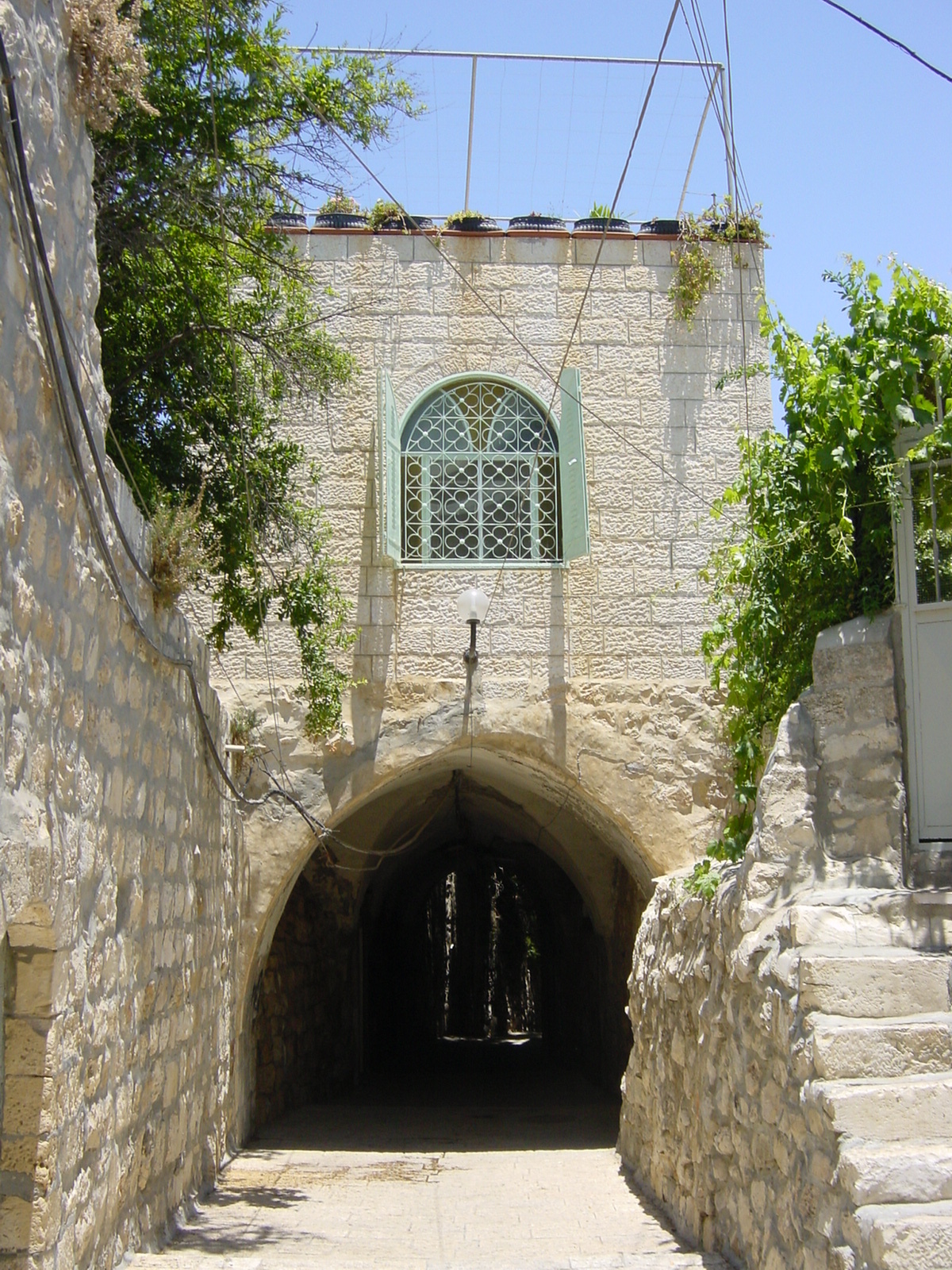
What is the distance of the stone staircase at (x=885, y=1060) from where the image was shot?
2.78 m

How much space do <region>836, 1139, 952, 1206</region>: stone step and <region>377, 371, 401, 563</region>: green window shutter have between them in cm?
539

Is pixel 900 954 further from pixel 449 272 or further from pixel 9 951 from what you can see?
pixel 449 272

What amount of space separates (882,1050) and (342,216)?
6.89m

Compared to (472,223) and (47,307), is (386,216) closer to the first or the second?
(472,223)

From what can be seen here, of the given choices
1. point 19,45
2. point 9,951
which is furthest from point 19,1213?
point 19,45

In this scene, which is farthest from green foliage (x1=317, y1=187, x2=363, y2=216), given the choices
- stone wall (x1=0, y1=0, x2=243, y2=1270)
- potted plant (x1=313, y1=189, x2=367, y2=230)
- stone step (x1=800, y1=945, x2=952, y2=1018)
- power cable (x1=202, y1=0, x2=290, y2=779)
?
stone step (x1=800, y1=945, x2=952, y2=1018)

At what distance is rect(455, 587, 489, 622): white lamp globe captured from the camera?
304 inches

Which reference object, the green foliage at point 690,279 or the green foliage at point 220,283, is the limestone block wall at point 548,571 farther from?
the green foliage at point 220,283

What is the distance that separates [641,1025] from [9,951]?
3895 mm

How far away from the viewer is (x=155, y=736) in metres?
4.80

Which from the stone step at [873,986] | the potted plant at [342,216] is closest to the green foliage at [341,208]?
the potted plant at [342,216]

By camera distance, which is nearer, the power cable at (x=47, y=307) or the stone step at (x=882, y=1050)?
the power cable at (x=47, y=307)

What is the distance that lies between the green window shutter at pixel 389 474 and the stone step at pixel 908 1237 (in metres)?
5.54

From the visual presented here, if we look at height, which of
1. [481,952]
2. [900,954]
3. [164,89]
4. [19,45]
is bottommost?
[481,952]
